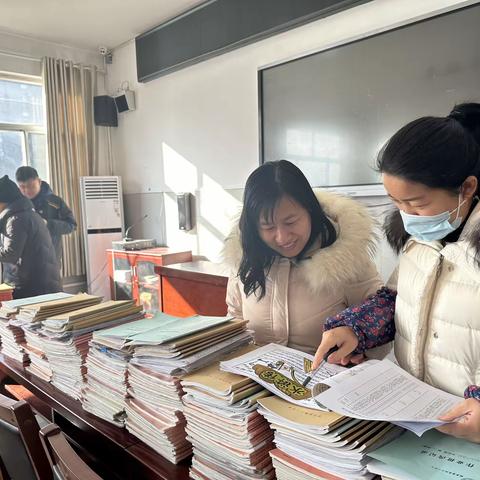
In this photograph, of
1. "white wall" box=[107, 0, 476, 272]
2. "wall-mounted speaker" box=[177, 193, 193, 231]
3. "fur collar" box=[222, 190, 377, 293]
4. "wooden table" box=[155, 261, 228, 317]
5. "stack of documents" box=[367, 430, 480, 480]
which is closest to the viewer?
"stack of documents" box=[367, 430, 480, 480]

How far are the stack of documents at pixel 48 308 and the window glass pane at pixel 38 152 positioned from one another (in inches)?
140

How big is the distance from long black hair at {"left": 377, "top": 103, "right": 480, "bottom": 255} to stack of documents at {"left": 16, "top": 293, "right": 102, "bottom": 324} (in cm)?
114

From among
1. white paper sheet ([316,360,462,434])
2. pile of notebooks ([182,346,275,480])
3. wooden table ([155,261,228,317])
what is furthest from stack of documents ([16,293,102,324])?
wooden table ([155,261,228,317])

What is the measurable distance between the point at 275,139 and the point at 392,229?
7.55 ft

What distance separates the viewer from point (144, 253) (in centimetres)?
414

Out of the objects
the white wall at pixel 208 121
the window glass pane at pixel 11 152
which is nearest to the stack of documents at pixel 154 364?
the white wall at pixel 208 121

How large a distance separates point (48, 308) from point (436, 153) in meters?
1.27

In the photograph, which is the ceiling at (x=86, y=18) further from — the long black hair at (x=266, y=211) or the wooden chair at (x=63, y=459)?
the wooden chair at (x=63, y=459)

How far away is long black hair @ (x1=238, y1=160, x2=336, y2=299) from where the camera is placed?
128cm

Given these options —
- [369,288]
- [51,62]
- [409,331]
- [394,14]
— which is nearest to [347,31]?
[394,14]

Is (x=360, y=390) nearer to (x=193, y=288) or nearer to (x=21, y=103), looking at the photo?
(x=193, y=288)

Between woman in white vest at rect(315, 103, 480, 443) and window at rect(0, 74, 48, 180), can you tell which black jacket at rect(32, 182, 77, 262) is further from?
woman in white vest at rect(315, 103, 480, 443)

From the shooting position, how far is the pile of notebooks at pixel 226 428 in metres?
0.80

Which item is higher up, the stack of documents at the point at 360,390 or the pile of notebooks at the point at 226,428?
the stack of documents at the point at 360,390
